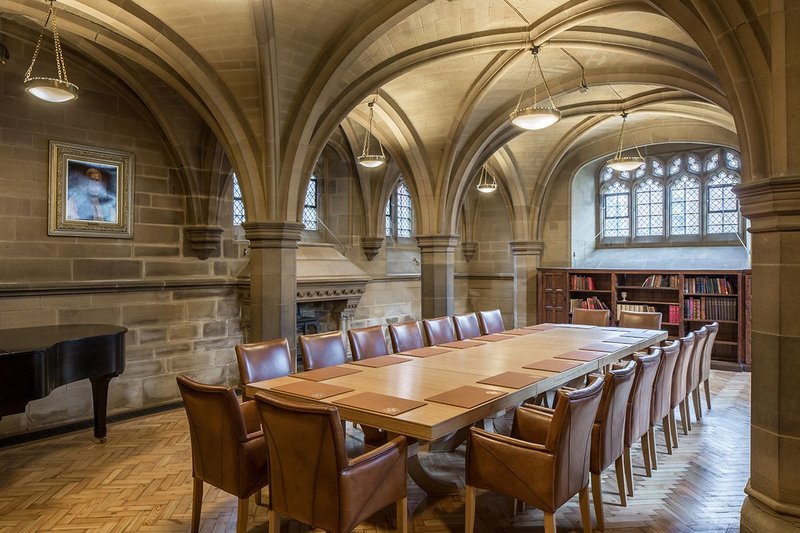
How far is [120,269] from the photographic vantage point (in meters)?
5.80

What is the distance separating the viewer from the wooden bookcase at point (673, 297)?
8047mm

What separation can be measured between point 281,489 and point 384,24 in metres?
3.80

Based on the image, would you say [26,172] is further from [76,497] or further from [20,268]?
[76,497]

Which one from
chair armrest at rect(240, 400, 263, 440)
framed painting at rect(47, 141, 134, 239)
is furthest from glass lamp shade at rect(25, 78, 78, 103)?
chair armrest at rect(240, 400, 263, 440)

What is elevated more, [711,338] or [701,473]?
[711,338]

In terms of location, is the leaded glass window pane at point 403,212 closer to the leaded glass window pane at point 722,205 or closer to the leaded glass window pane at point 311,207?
the leaded glass window pane at point 311,207

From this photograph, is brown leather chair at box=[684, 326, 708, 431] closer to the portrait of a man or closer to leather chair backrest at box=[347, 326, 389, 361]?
leather chair backrest at box=[347, 326, 389, 361]

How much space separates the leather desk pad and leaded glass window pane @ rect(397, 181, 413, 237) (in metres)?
6.89

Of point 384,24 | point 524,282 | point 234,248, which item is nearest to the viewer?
point 384,24

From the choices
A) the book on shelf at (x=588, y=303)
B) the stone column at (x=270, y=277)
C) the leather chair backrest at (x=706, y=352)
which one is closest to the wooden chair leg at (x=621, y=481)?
the leather chair backrest at (x=706, y=352)

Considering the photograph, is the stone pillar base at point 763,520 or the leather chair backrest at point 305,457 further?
the stone pillar base at point 763,520

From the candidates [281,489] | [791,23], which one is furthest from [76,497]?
[791,23]

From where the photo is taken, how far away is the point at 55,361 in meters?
3.76

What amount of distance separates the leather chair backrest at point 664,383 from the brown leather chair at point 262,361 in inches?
108
